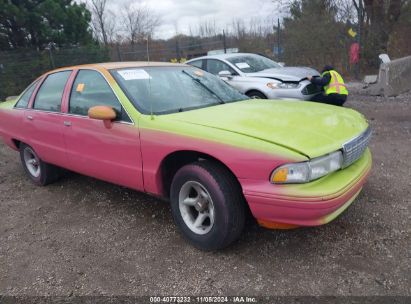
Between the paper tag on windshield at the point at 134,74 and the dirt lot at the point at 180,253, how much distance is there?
55.1 inches

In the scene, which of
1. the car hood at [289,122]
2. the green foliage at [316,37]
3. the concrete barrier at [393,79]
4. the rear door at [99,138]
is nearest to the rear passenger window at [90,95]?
the rear door at [99,138]

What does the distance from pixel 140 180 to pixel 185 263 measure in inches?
34.3

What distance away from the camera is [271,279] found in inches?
108

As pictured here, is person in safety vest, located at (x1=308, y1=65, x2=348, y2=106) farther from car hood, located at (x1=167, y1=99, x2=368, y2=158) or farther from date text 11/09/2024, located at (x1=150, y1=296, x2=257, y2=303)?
date text 11/09/2024, located at (x1=150, y1=296, x2=257, y2=303)

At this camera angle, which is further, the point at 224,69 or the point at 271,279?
the point at 224,69

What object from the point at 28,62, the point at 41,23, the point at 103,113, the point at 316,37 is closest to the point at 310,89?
the point at 103,113

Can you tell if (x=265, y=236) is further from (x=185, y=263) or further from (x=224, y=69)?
(x=224, y=69)

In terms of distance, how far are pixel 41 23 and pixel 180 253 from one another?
13992 mm

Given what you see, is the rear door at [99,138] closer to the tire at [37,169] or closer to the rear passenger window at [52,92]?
the rear passenger window at [52,92]

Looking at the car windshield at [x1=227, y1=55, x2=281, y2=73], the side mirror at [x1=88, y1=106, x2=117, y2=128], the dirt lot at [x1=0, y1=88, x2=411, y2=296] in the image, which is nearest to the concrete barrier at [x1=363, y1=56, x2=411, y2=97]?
the car windshield at [x1=227, y1=55, x2=281, y2=73]

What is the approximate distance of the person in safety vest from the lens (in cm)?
666

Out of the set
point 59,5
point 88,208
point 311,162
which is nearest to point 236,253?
point 311,162

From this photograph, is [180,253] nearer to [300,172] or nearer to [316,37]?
[300,172]

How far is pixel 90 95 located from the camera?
3881mm
